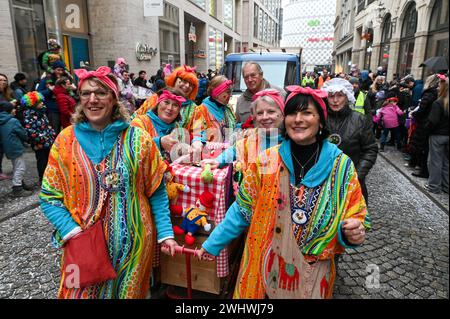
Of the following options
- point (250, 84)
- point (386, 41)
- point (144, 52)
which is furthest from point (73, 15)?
point (386, 41)

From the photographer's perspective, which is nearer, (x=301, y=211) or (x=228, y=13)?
(x=301, y=211)

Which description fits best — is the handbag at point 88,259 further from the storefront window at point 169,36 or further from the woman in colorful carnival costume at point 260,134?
the storefront window at point 169,36

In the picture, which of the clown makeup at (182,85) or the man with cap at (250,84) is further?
the man with cap at (250,84)

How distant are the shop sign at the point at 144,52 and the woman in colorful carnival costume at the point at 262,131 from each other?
13.1 meters

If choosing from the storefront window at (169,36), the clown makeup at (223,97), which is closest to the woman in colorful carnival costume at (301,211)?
the clown makeup at (223,97)

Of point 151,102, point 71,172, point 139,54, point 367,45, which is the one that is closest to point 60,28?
point 139,54

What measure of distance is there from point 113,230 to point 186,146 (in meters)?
1.25

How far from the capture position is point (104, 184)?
70.4 inches

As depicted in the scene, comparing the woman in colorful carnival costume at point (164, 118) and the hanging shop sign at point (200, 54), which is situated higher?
the hanging shop sign at point (200, 54)

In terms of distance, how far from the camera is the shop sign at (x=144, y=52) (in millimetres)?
14241

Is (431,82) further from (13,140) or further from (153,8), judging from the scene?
(153,8)

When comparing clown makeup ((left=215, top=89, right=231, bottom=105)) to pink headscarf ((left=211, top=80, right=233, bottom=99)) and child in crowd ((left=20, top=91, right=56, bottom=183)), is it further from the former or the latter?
child in crowd ((left=20, top=91, right=56, bottom=183))

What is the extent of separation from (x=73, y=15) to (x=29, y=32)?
334 cm
